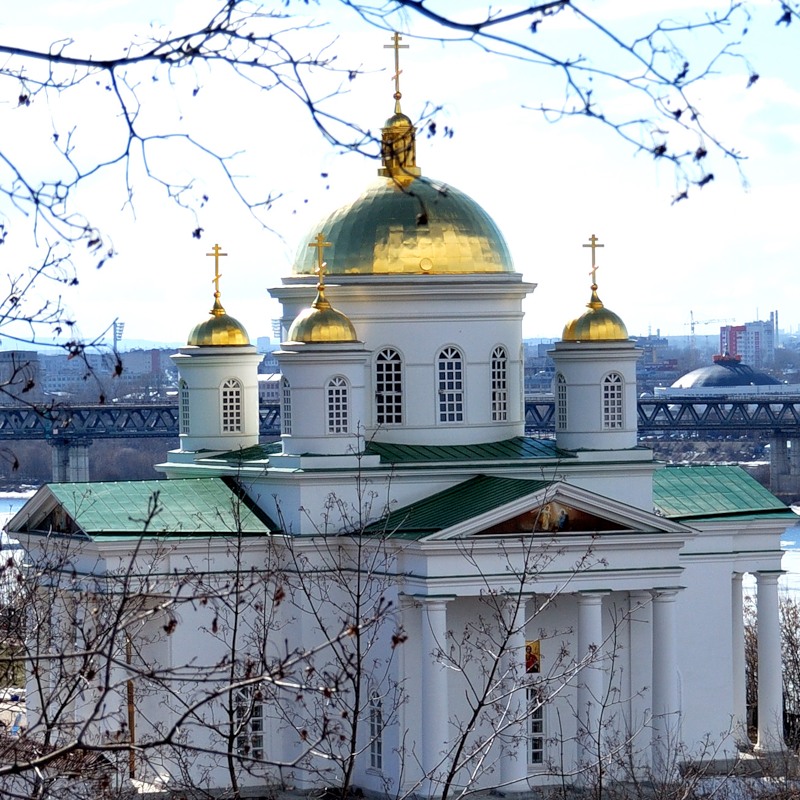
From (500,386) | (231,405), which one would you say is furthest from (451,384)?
(231,405)

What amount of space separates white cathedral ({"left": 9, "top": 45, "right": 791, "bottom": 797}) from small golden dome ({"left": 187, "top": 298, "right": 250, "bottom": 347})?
0.04 meters

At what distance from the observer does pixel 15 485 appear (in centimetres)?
10538

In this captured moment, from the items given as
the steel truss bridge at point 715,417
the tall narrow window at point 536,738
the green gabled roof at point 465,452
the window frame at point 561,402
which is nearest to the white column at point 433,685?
the tall narrow window at point 536,738

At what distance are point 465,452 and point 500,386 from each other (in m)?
1.41

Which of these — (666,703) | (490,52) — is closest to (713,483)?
(666,703)

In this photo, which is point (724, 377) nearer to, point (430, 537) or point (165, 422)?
point (165, 422)

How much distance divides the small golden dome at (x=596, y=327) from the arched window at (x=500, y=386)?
1.01m

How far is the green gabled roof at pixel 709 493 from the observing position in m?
33.1

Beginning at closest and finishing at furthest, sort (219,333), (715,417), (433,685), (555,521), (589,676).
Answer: (433,685) < (555,521) < (589,676) < (219,333) < (715,417)

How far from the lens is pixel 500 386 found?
32.9 m

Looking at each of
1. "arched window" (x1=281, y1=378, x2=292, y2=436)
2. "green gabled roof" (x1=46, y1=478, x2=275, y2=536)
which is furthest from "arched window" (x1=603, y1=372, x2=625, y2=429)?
"green gabled roof" (x1=46, y1=478, x2=275, y2=536)

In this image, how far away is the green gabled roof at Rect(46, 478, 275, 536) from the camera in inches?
1192

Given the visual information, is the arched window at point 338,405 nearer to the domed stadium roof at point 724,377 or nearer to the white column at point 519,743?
the white column at point 519,743

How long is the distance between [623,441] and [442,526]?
4077 mm
